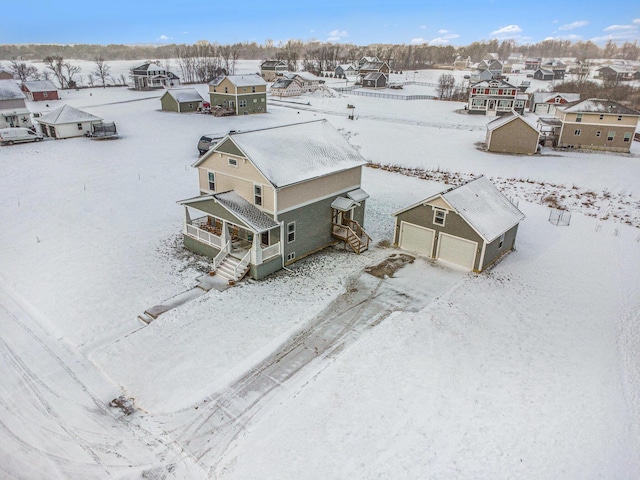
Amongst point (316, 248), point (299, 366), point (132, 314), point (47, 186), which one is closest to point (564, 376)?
point (299, 366)

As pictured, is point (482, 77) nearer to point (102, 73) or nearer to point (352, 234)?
point (102, 73)

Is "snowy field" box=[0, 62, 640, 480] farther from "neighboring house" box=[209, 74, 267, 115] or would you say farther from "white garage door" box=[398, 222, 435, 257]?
"neighboring house" box=[209, 74, 267, 115]

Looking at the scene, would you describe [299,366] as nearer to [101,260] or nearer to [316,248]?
[316,248]

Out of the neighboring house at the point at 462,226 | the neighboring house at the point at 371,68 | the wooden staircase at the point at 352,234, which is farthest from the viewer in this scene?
the neighboring house at the point at 371,68

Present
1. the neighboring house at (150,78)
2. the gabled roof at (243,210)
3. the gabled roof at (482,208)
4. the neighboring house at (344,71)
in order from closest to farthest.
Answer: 1. the gabled roof at (243,210)
2. the gabled roof at (482,208)
3. the neighboring house at (150,78)
4. the neighboring house at (344,71)

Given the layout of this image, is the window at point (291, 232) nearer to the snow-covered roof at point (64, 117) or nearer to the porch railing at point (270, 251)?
the porch railing at point (270, 251)

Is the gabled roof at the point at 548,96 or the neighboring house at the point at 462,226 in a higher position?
the gabled roof at the point at 548,96

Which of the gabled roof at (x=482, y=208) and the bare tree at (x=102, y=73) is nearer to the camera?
the gabled roof at (x=482, y=208)

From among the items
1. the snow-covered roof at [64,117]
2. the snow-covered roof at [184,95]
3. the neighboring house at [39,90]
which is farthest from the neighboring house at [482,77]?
the neighboring house at [39,90]
